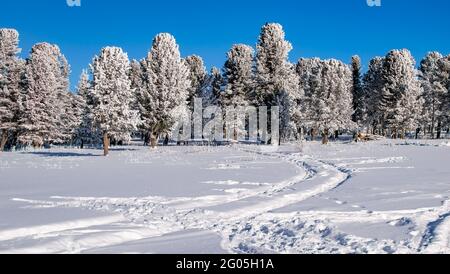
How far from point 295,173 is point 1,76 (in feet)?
123

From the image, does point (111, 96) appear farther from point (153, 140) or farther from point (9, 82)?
point (9, 82)

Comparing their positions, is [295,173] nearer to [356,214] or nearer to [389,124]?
[356,214]

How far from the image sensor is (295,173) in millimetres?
20891

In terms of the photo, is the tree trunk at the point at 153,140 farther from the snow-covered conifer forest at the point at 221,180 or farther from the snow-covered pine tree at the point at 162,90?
the snow-covered conifer forest at the point at 221,180

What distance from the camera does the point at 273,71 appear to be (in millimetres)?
50031

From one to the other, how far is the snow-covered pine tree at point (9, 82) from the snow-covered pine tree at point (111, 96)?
1417 cm

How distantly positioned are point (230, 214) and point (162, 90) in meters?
36.0

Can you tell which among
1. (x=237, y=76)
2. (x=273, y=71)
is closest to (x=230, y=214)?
(x=273, y=71)

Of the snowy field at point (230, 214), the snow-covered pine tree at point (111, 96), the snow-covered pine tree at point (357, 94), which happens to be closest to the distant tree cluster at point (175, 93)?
the snow-covered pine tree at point (111, 96)

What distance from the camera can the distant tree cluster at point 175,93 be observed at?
37.8 m

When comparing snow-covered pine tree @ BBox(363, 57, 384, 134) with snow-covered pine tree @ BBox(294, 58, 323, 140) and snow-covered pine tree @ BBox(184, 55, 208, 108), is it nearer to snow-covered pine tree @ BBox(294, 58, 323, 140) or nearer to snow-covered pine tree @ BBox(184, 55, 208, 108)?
snow-covered pine tree @ BBox(294, 58, 323, 140)

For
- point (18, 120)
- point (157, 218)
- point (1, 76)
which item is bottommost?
point (157, 218)
